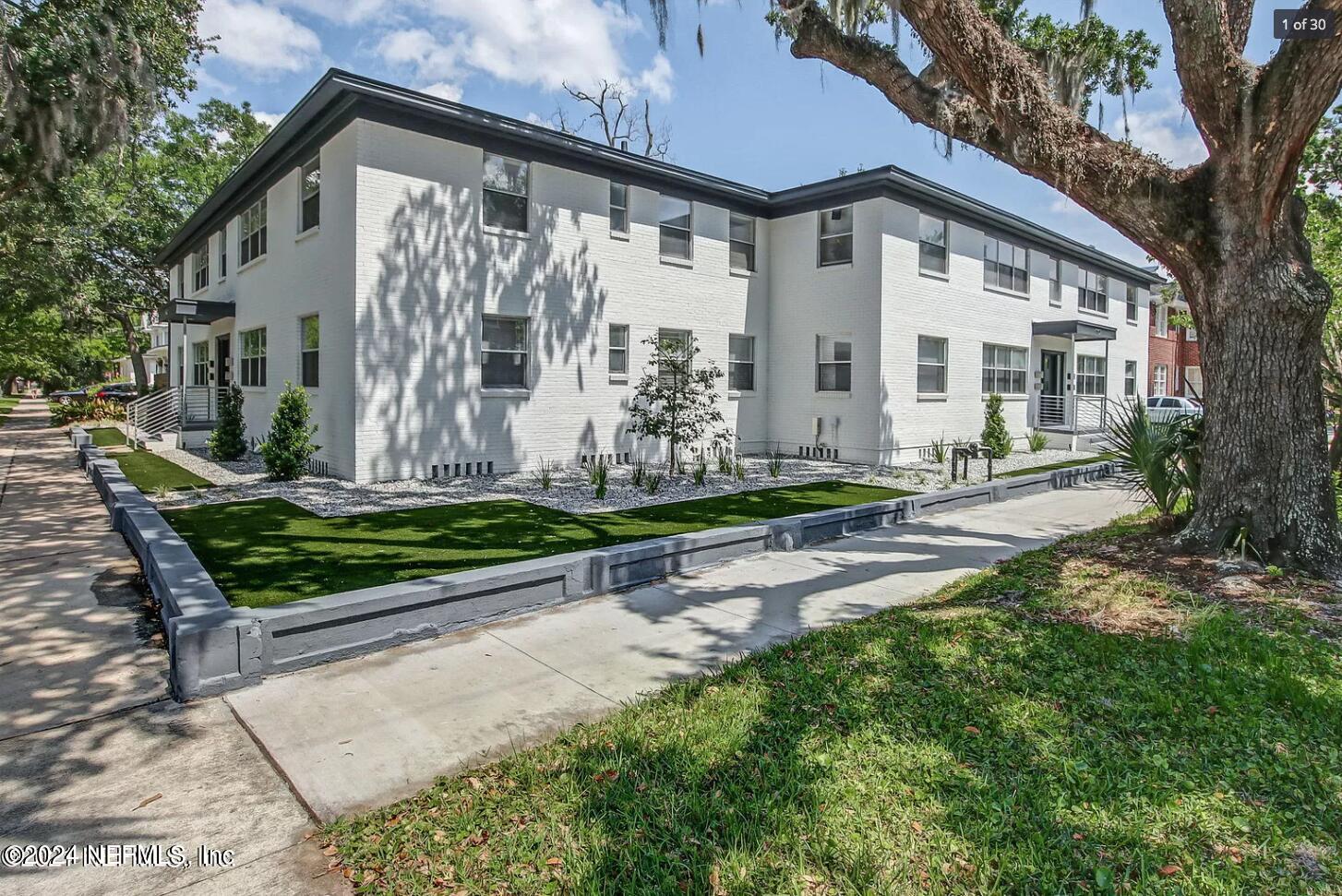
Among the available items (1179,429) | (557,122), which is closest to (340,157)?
(1179,429)

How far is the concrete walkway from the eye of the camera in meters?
2.75

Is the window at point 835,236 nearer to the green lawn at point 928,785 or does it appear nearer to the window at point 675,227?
the window at point 675,227

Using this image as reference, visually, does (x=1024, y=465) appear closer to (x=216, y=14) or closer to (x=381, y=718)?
(x=381, y=718)

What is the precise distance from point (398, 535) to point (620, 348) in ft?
25.3

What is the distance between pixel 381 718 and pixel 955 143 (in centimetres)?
838

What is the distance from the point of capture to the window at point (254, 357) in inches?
645

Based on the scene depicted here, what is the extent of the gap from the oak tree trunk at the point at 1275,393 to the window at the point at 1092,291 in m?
18.3

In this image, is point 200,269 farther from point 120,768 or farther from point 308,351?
point 120,768

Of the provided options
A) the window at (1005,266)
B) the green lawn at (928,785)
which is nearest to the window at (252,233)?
the green lawn at (928,785)

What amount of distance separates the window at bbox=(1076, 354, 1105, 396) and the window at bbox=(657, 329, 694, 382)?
14.3 m

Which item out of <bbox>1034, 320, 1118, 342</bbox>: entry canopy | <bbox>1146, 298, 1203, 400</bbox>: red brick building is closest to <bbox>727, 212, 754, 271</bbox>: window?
<bbox>1034, 320, 1118, 342</bbox>: entry canopy

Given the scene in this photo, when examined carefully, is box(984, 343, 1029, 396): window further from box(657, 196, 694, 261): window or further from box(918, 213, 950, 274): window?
box(657, 196, 694, 261): window

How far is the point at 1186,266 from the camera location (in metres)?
6.77

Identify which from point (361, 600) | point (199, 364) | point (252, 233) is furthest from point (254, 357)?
point (361, 600)
